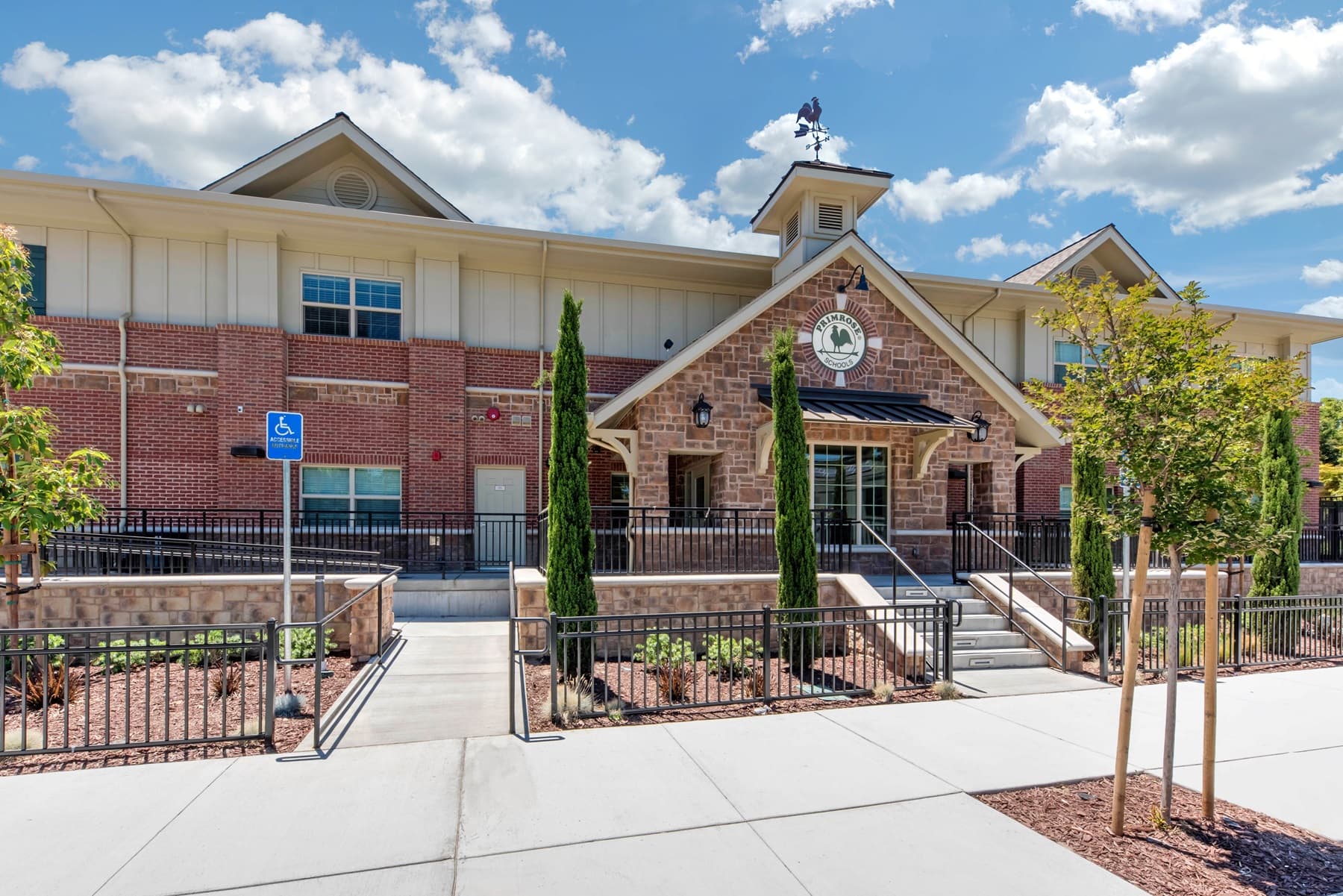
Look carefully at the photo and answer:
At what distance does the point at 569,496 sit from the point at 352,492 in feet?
26.4

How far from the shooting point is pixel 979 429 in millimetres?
12820

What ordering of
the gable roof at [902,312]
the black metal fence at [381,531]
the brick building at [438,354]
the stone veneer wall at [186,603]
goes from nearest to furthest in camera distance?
the stone veneer wall at [186,603] < the gable roof at [902,312] < the black metal fence at [381,531] < the brick building at [438,354]

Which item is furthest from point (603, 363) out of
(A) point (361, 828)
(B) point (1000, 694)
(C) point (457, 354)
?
(A) point (361, 828)

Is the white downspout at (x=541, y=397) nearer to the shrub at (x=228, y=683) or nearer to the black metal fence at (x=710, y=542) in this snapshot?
the black metal fence at (x=710, y=542)

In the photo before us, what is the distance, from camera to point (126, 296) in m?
12.9

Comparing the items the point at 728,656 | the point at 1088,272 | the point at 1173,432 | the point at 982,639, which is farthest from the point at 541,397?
the point at 1088,272

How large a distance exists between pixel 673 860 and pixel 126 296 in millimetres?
14863

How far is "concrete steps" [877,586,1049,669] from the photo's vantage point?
9047 mm

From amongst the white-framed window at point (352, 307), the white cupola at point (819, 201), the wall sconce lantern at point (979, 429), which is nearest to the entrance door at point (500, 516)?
the white-framed window at point (352, 307)

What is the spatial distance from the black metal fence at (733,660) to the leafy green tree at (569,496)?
33 cm

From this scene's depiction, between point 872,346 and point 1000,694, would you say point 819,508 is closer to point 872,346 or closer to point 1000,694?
point 872,346

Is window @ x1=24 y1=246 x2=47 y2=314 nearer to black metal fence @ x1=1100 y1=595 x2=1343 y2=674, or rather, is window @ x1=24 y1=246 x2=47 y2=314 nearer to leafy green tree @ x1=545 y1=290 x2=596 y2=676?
leafy green tree @ x1=545 y1=290 x2=596 y2=676

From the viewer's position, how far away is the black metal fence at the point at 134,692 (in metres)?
5.55

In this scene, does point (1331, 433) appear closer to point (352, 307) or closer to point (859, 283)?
point (859, 283)
